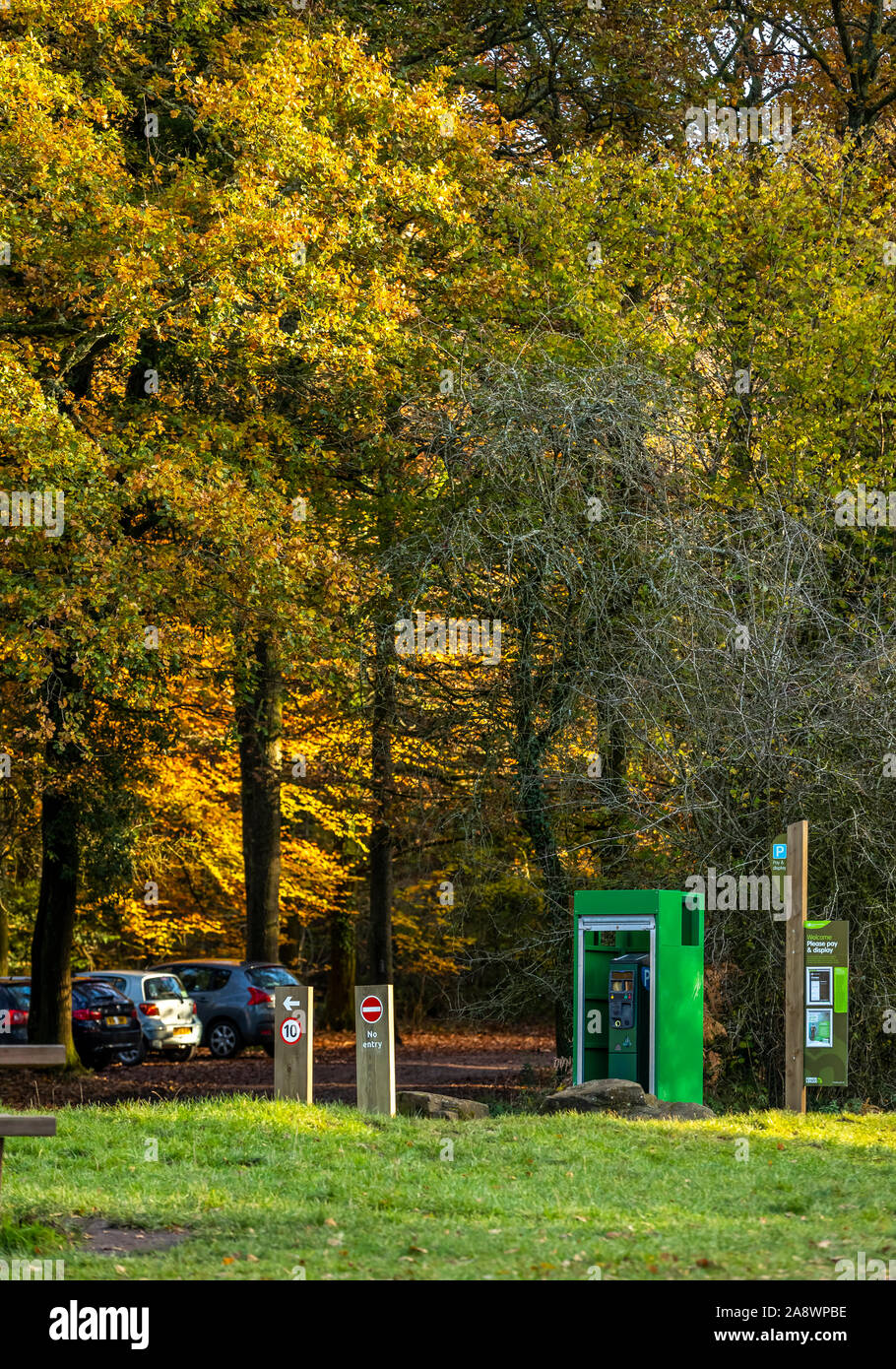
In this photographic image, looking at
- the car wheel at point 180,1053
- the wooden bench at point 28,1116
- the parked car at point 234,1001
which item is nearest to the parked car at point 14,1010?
the parked car at point 234,1001

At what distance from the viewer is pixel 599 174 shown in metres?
19.4

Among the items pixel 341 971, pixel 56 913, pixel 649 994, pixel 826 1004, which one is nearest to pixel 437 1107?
pixel 649 994

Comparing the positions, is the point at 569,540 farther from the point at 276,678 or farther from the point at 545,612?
the point at 276,678

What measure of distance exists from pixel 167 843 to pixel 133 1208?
1898 centimetres

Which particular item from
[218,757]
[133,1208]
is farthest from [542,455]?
[218,757]

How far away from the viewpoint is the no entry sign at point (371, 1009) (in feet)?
41.3

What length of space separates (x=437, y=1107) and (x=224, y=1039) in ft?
48.0

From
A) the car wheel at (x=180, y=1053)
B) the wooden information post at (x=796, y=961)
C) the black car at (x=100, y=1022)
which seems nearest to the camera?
the wooden information post at (x=796, y=961)

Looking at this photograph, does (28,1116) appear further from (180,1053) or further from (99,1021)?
(180,1053)

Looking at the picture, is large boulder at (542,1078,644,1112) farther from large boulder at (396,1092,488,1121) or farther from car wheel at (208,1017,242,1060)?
car wheel at (208,1017,242,1060)

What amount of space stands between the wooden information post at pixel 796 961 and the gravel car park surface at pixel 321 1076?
12.7 ft

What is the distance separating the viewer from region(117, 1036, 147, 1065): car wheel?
2395 centimetres

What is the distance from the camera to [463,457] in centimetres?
1714

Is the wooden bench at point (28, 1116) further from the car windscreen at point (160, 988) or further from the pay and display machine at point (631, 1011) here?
the car windscreen at point (160, 988)
